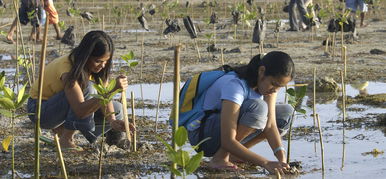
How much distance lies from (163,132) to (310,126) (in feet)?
3.64

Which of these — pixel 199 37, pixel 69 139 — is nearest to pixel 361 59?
pixel 199 37

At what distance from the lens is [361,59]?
1075 centimetres

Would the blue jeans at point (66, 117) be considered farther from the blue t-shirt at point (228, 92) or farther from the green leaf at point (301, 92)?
the green leaf at point (301, 92)

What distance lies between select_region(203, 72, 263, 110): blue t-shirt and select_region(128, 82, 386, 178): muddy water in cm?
43

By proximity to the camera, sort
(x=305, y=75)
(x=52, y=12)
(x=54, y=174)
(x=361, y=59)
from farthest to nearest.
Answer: (x=52, y=12) < (x=361, y=59) < (x=305, y=75) < (x=54, y=174)

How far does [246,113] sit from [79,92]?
101cm

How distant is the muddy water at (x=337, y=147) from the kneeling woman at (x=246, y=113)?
244mm

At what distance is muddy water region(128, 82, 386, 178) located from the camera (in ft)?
15.4

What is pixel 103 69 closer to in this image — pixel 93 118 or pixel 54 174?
pixel 93 118

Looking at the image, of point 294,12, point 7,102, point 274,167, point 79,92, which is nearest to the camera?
point 7,102

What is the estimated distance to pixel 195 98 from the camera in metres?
4.77

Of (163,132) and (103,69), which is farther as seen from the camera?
(163,132)

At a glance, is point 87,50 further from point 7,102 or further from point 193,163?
point 193,163

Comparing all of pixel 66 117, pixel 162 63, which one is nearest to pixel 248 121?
pixel 66 117
